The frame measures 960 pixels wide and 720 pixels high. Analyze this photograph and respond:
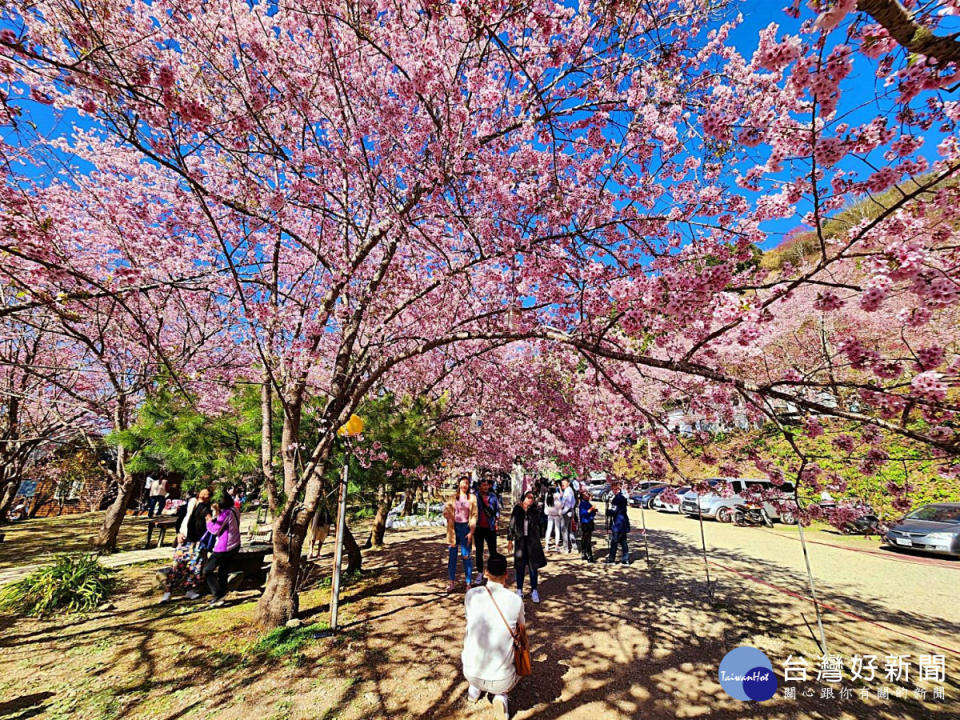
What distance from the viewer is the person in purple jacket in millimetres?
6336

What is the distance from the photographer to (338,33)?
5.12 metres

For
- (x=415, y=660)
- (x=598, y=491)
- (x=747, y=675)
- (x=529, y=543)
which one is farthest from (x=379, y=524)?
(x=598, y=491)

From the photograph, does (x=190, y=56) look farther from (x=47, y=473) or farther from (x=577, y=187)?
(x=47, y=473)

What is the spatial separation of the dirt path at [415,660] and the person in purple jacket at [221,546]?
352mm

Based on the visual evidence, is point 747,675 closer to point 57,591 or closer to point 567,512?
point 567,512

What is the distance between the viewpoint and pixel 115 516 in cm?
988

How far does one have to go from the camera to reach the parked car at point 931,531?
10.3 metres

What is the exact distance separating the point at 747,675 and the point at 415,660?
3909mm

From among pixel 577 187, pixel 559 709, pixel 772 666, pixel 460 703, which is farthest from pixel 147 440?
pixel 772 666

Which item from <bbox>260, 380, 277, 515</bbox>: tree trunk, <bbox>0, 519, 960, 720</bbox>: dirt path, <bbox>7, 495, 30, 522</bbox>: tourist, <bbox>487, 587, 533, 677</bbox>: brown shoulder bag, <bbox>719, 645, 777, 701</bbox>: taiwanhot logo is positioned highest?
<bbox>260, 380, 277, 515</bbox>: tree trunk

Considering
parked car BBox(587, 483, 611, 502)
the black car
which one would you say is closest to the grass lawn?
parked car BBox(587, 483, 611, 502)

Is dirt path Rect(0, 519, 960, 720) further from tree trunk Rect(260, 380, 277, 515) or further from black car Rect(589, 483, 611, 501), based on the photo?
black car Rect(589, 483, 611, 501)

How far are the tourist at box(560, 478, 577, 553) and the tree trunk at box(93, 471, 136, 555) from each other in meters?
11.1

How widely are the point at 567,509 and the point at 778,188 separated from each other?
367 inches
